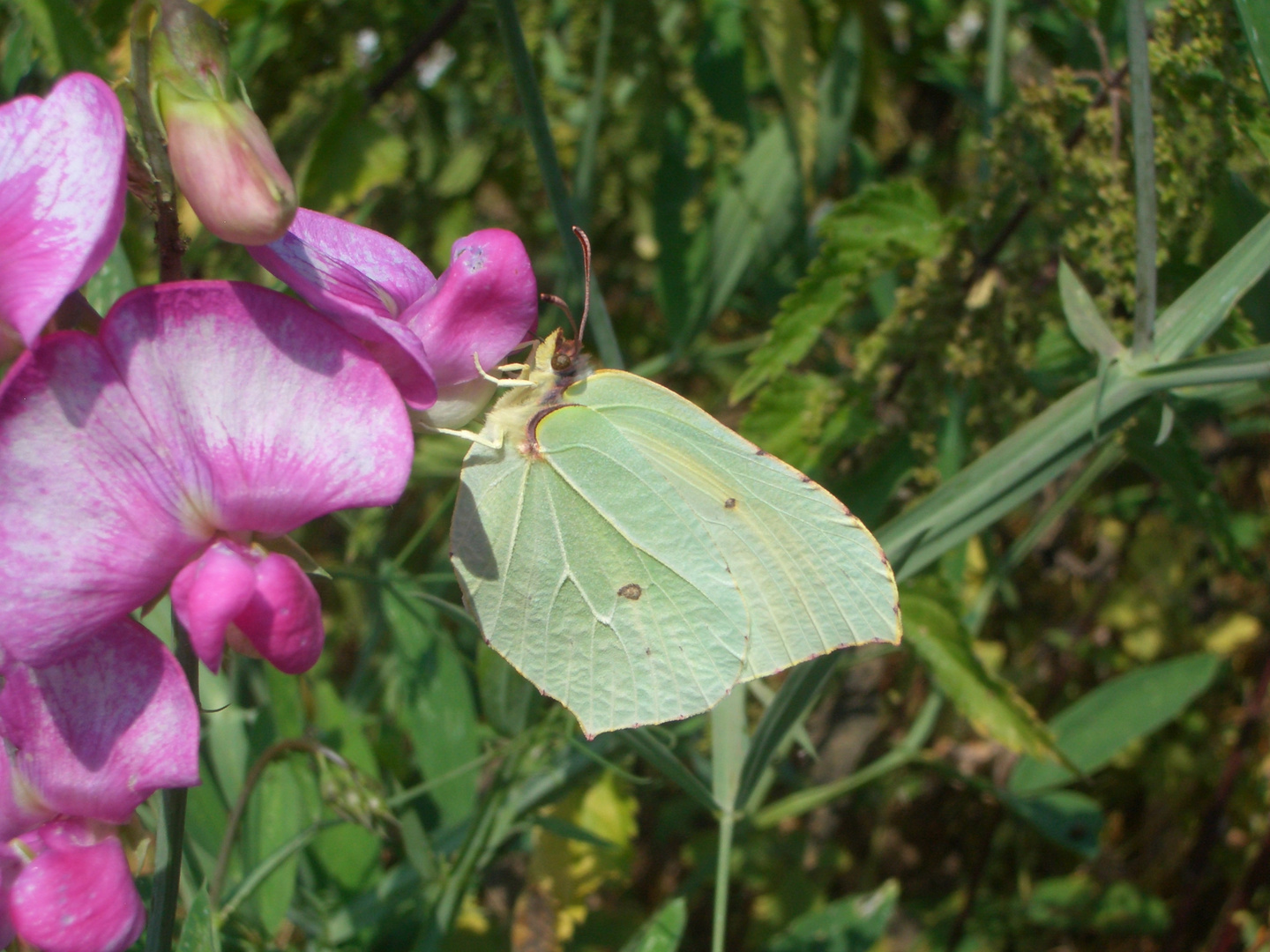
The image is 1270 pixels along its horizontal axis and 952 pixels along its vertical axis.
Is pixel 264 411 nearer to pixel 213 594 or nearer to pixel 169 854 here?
pixel 213 594

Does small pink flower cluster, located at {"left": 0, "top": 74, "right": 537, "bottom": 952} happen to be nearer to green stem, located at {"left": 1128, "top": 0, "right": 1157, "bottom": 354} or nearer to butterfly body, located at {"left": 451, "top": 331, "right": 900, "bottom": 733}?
butterfly body, located at {"left": 451, "top": 331, "right": 900, "bottom": 733}

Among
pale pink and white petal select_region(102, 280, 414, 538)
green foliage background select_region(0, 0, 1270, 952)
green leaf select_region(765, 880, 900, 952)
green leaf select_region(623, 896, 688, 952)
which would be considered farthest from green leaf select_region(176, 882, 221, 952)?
green leaf select_region(765, 880, 900, 952)

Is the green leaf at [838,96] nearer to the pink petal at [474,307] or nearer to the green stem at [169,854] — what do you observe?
the pink petal at [474,307]

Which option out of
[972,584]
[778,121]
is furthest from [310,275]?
[972,584]

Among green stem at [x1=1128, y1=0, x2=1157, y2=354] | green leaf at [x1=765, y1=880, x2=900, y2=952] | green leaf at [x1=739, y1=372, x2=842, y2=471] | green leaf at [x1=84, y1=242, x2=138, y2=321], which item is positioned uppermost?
green stem at [x1=1128, y1=0, x2=1157, y2=354]

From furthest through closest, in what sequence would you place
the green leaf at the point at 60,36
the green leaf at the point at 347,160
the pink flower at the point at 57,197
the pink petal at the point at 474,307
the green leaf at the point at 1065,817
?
the green leaf at the point at 1065,817 < the green leaf at the point at 347,160 < the green leaf at the point at 60,36 < the pink petal at the point at 474,307 < the pink flower at the point at 57,197

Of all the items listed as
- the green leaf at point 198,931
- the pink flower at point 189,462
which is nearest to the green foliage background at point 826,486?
the green leaf at point 198,931
